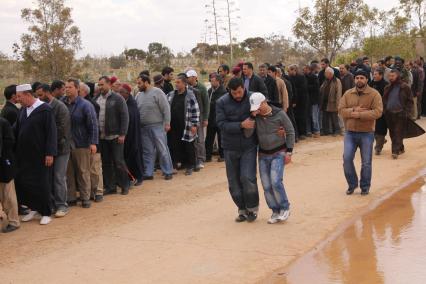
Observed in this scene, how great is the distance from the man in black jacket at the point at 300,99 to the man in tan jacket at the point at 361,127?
5819mm

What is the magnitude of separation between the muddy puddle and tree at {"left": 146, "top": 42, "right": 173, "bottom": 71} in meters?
28.4

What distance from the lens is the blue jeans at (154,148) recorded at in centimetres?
1040

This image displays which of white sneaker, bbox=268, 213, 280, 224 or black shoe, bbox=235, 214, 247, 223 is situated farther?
black shoe, bbox=235, 214, 247, 223

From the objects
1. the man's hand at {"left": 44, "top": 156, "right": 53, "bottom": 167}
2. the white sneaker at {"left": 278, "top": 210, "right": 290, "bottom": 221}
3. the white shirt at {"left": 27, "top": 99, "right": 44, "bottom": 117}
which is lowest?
the white sneaker at {"left": 278, "top": 210, "right": 290, "bottom": 221}

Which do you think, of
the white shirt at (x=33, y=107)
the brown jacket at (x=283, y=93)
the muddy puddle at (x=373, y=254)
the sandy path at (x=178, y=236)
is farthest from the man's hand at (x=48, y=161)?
the brown jacket at (x=283, y=93)

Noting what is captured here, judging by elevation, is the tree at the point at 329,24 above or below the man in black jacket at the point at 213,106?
above

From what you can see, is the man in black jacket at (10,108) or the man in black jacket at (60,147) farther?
the man in black jacket at (10,108)

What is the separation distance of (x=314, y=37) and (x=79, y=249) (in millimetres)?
17257

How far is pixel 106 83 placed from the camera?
9320 millimetres

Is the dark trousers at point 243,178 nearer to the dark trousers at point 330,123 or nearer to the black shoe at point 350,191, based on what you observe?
the black shoe at point 350,191

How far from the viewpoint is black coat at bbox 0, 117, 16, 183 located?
24.4 ft

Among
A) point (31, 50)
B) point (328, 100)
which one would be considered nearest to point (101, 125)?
point (328, 100)

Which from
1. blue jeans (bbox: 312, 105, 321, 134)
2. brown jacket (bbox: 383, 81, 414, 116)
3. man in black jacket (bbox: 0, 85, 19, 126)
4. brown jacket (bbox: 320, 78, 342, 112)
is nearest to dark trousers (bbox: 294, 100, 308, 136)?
blue jeans (bbox: 312, 105, 321, 134)

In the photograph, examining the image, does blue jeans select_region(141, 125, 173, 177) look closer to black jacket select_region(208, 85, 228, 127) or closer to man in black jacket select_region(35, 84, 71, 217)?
black jacket select_region(208, 85, 228, 127)
